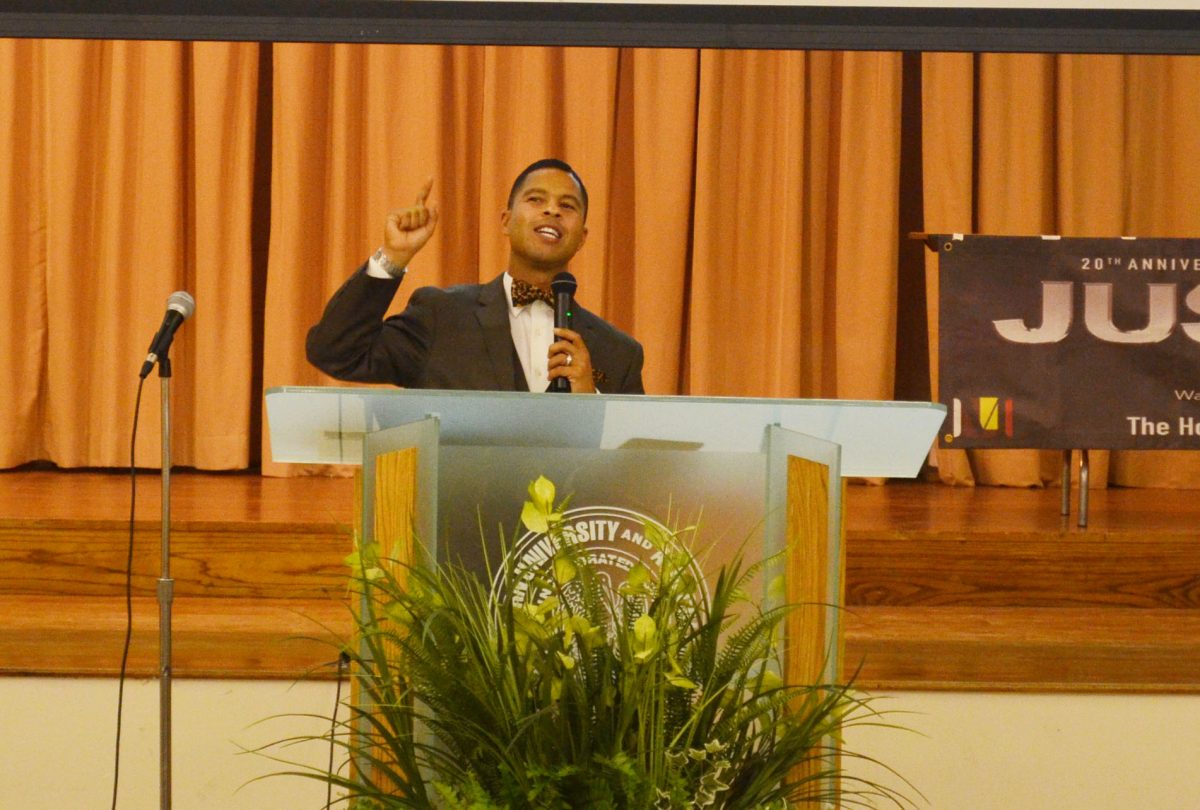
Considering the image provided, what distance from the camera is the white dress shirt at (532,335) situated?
9.05 ft

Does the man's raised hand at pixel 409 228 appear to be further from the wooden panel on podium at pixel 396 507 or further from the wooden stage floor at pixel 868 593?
the wooden panel on podium at pixel 396 507

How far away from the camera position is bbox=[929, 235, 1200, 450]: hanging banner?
→ 3.49 metres

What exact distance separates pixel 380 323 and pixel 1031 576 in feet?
→ 5.58

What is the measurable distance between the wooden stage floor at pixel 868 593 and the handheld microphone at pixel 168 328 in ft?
2.31

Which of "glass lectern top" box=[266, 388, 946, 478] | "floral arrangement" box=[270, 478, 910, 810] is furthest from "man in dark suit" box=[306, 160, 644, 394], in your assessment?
"floral arrangement" box=[270, 478, 910, 810]

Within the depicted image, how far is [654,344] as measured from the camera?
4.70 metres

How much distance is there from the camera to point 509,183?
4.68m

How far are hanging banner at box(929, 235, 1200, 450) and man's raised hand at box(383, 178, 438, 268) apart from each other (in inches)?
65.6

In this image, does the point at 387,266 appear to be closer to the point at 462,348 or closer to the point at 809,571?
the point at 462,348

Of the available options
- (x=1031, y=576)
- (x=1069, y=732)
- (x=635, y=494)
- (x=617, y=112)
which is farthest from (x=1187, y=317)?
(x=635, y=494)

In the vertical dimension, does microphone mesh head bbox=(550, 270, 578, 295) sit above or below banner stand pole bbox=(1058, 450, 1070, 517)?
above

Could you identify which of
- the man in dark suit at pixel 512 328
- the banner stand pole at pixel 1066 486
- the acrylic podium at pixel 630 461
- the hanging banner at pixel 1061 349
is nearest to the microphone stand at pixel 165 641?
the man in dark suit at pixel 512 328

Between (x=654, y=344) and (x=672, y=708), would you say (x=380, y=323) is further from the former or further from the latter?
(x=654, y=344)

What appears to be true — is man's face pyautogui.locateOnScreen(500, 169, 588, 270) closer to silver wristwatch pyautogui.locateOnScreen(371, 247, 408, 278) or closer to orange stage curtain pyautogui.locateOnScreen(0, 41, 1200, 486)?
silver wristwatch pyautogui.locateOnScreen(371, 247, 408, 278)
